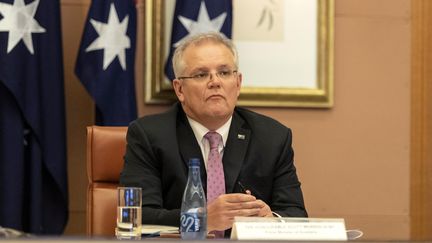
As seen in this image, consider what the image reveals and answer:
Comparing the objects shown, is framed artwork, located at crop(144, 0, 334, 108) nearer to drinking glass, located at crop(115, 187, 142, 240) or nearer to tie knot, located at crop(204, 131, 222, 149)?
tie knot, located at crop(204, 131, 222, 149)

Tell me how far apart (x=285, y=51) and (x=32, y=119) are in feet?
4.94

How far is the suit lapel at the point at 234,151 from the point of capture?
3195 millimetres

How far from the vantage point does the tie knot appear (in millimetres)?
3289

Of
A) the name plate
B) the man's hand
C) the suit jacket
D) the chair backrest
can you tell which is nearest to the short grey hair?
the suit jacket

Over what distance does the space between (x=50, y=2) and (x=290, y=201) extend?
1.79 meters

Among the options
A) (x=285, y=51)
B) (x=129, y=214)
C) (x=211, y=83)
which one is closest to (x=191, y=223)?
(x=129, y=214)

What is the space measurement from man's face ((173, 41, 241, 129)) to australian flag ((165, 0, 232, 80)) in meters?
1.13

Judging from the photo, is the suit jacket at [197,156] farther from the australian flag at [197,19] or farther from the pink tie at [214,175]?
the australian flag at [197,19]

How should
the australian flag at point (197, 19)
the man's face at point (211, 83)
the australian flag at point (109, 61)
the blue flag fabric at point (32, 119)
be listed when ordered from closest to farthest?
the man's face at point (211, 83), the blue flag fabric at point (32, 119), the australian flag at point (109, 61), the australian flag at point (197, 19)

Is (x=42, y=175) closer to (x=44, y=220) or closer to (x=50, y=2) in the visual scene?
(x=44, y=220)

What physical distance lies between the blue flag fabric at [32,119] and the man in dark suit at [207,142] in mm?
1052

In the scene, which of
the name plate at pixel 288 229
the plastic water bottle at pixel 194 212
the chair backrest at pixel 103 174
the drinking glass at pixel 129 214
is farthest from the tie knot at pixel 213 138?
the name plate at pixel 288 229

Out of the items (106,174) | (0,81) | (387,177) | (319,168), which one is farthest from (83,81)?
(387,177)

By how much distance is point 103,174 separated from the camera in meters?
3.30
